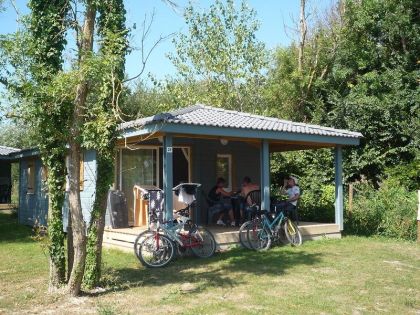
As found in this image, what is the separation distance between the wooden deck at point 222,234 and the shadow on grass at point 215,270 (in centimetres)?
33

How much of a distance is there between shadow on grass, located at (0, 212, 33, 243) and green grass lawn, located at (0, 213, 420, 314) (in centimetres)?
277

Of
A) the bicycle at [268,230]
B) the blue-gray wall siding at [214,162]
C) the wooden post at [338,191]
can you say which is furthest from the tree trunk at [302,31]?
the bicycle at [268,230]

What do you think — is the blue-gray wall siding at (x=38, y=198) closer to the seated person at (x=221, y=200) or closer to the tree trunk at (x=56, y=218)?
the seated person at (x=221, y=200)

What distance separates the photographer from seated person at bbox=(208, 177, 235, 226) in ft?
40.9

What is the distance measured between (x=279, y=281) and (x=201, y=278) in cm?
123

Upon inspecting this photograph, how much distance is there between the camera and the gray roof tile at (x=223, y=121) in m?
9.31

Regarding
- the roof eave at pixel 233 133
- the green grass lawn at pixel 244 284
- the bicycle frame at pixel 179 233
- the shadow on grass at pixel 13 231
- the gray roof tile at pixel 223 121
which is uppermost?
the gray roof tile at pixel 223 121

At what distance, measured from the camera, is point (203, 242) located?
9672 millimetres

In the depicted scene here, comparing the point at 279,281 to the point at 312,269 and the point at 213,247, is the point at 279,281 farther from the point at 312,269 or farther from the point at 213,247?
the point at 213,247

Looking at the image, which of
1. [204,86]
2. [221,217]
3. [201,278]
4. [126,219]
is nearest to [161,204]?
[126,219]

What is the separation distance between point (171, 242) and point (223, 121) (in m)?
2.99

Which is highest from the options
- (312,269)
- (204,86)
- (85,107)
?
(204,86)

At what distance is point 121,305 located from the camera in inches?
245

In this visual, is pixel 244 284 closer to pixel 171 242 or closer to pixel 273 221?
pixel 171 242
